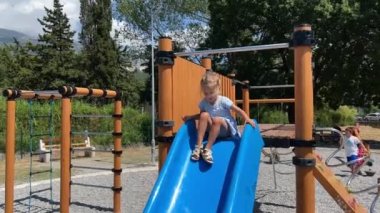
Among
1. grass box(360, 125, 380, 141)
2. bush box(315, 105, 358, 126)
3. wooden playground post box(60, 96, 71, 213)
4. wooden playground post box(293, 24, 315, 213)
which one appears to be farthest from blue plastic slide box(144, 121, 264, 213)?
bush box(315, 105, 358, 126)

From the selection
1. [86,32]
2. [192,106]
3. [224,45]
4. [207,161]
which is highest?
[86,32]

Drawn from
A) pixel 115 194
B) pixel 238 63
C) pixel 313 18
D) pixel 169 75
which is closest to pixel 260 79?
pixel 238 63

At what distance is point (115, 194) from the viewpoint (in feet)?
22.9

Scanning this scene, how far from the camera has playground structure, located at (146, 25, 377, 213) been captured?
385 centimetres

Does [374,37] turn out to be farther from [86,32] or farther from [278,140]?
[86,32]

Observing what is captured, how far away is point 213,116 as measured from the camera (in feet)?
15.6

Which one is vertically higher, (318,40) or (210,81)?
→ (318,40)

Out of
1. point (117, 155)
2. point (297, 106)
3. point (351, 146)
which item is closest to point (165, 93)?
point (297, 106)

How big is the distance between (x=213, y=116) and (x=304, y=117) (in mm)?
1146

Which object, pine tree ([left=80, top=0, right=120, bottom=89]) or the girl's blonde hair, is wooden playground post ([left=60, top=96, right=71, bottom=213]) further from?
pine tree ([left=80, top=0, right=120, bottom=89])

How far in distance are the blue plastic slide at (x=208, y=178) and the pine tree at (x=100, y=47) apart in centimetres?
2913

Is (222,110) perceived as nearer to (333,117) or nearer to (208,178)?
(208,178)

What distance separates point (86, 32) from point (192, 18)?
892 centimetres

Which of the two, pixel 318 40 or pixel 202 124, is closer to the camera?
pixel 202 124
